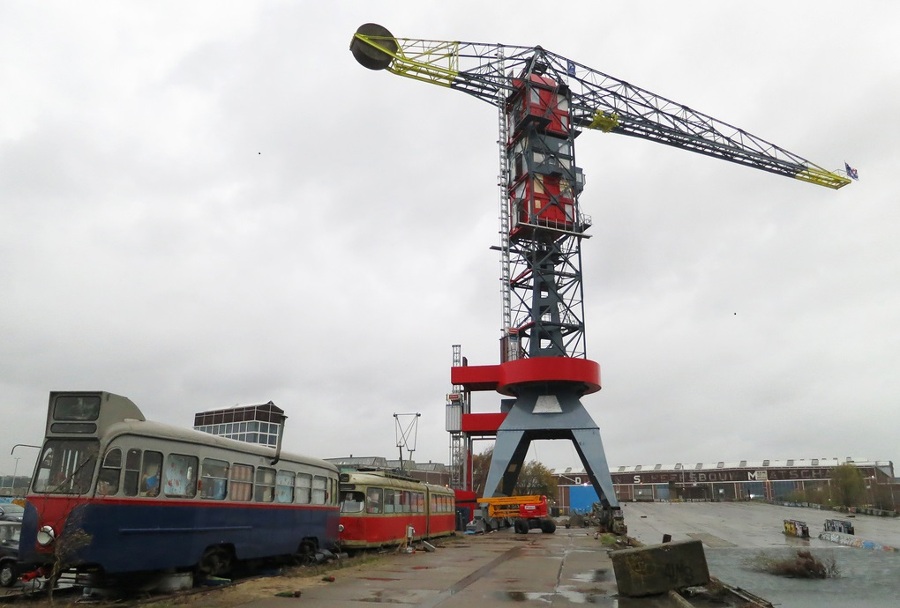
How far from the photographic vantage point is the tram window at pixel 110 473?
10.2 meters

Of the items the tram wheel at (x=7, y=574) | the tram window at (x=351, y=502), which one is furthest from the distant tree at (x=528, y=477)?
the tram wheel at (x=7, y=574)

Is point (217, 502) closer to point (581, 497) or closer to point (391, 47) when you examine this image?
point (391, 47)

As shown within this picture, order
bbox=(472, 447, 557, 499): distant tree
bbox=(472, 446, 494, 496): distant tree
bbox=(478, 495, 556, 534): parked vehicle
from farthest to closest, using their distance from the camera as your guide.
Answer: bbox=(472, 447, 557, 499): distant tree → bbox=(472, 446, 494, 496): distant tree → bbox=(478, 495, 556, 534): parked vehicle

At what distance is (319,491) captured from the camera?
1739cm

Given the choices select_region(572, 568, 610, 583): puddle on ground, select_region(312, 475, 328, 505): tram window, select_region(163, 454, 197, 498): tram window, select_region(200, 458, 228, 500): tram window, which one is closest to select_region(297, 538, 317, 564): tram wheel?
select_region(312, 475, 328, 505): tram window

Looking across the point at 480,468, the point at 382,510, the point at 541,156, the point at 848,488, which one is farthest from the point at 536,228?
the point at 848,488

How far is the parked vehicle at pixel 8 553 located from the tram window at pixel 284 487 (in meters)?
5.13

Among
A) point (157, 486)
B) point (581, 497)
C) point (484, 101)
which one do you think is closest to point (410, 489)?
point (157, 486)

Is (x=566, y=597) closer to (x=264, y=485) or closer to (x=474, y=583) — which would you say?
(x=474, y=583)

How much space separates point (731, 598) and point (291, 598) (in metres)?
8.38

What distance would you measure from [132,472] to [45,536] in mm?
1481

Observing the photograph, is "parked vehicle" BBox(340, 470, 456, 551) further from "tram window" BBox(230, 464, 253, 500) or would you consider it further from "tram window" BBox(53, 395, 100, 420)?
"tram window" BBox(53, 395, 100, 420)

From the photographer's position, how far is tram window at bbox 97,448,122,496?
10172 millimetres

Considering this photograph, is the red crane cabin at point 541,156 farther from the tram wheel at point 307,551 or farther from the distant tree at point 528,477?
the distant tree at point 528,477
